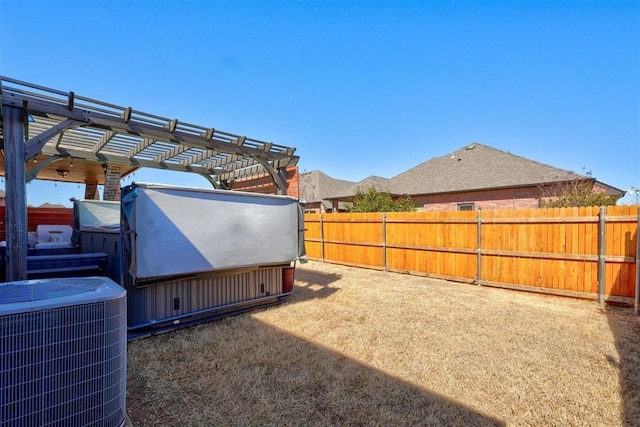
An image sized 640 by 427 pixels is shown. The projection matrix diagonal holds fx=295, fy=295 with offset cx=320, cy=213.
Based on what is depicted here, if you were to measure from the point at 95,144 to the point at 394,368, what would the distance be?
7.83m

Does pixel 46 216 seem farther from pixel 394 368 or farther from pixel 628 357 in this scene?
pixel 628 357

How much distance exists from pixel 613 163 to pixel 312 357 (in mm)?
23405

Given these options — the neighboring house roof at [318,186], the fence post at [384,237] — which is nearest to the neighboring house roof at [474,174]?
the neighboring house roof at [318,186]

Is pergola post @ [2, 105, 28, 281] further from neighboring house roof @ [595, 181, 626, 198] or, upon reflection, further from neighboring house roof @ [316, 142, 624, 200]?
neighboring house roof @ [595, 181, 626, 198]

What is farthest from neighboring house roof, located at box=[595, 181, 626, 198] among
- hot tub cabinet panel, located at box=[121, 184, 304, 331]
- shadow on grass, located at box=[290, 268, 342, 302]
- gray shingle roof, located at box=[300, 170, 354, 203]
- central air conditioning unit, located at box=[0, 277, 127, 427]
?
central air conditioning unit, located at box=[0, 277, 127, 427]

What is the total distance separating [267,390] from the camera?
292 cm

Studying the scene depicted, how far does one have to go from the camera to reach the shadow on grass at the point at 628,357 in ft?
8.63

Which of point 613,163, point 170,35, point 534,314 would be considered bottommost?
point 534,314

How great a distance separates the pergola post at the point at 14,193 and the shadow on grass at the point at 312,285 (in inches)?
170

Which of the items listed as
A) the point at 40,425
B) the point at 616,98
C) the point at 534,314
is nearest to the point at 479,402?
the point at 40,425

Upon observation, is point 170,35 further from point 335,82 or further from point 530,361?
point 530,361

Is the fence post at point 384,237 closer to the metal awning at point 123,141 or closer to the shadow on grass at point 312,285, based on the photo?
the shadow on grass at point 312,285

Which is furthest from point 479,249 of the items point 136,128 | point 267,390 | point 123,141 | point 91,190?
point 91,190

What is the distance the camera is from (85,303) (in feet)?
5.68
